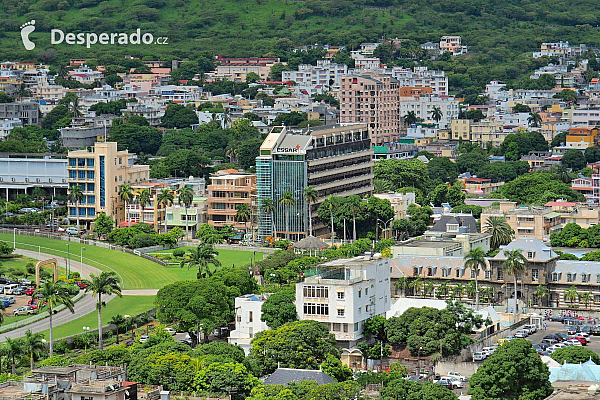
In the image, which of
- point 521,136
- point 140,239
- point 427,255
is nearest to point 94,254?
point 140,239

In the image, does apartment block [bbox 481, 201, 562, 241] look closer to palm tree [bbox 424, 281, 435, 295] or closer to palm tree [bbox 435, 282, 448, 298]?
palm tree [bbox 424, 281, 435, 295]

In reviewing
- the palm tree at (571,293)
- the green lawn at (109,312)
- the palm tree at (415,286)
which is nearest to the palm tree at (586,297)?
the palm tree at (571,293)

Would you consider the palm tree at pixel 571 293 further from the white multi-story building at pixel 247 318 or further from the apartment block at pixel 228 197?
the apartment block at pixel 228 197

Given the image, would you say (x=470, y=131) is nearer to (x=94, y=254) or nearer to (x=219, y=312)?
(x=94, y=254)

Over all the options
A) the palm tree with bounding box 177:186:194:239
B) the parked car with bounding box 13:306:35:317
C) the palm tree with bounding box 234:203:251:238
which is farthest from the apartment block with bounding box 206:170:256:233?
the parked car with bounding box 13:306:35:317

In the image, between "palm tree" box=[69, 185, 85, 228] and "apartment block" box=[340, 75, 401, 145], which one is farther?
"apartment block" box=[340, 75, 401, 145]

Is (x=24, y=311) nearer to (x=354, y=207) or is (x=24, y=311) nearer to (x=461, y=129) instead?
(x=354, y=207)
